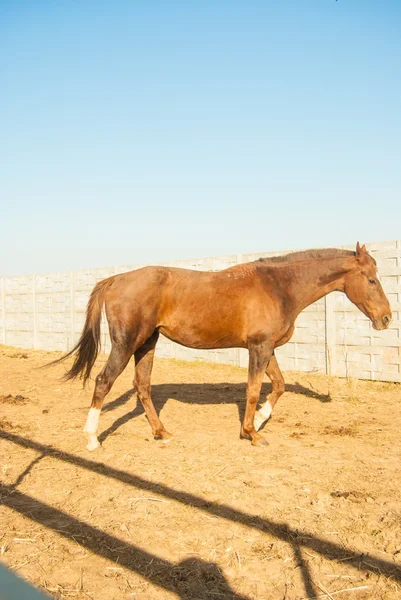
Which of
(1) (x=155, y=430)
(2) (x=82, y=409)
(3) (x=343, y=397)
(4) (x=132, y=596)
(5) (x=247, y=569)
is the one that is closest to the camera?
(4) (x=132, y=596)

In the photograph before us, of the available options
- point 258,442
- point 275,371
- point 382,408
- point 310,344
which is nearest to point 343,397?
point 382,408

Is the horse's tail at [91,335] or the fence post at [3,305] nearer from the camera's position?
the horse's tail at [91,335]

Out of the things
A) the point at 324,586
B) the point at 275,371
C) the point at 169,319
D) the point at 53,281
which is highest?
the point at 53,281

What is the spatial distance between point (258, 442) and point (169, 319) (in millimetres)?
1766

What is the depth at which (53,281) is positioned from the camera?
17.7 m

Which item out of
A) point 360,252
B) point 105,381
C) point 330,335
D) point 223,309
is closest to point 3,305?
point 330,335

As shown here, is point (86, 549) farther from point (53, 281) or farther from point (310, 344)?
point (53, 281)

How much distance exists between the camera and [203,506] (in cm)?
393

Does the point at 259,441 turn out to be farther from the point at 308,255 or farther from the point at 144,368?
the point at 308,255

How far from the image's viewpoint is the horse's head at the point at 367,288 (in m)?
6.35

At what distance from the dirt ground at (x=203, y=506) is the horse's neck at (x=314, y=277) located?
5.70ft

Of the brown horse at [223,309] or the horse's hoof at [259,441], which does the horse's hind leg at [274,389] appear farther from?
the horse's hoof at [259,441]

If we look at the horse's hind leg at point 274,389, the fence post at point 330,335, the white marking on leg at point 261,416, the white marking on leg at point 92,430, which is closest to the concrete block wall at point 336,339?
the fence post at point 330,335

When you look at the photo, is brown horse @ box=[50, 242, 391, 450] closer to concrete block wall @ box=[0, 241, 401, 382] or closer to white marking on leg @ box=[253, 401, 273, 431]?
white marking on leg @ box=[253, 401, 273, 431]
